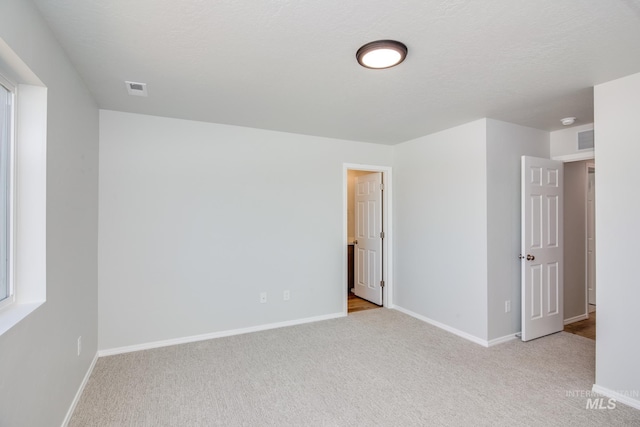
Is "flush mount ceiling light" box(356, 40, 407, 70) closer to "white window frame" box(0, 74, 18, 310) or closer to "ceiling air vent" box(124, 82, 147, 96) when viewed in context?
"ceiling air vent" box(124, 82, 147, 96)

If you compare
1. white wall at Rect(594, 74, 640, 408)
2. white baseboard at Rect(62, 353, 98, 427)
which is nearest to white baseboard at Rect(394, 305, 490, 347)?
white wall at Rect(594, 74, 640, 408)

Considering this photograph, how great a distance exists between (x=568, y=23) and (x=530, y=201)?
2.14 m

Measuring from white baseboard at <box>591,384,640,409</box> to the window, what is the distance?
3.78m

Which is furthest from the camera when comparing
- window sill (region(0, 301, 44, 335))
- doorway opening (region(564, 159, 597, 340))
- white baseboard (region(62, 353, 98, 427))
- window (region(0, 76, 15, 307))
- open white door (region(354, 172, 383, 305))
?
open white door (region(354, 172, 383, 305))

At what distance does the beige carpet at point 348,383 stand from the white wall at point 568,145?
1980 millimetres

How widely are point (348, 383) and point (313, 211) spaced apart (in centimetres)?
205

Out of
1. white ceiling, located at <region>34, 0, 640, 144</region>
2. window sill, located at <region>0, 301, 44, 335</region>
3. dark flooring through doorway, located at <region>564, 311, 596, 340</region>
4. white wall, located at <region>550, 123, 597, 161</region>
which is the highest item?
white ceiling, located at <region>34, 0, 640, 144</region>

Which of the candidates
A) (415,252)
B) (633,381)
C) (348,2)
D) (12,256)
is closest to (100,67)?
(12,256)

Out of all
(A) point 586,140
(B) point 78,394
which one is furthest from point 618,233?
(B) point 78,394

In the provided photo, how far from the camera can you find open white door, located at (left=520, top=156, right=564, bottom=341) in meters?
3.37

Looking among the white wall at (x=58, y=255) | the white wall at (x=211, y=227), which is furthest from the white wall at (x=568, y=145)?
the white wall at (x=58, y=255)

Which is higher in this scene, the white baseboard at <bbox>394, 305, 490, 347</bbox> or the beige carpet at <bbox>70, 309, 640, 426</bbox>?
the white baseboard at <bbox>394, 305, 490, 347</bbox>

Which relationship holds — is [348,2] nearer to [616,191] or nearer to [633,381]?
[616,191]

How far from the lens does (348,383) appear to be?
2.55 meters
